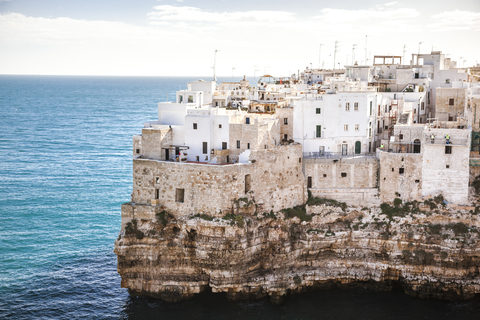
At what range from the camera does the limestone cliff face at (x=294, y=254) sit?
41.3 meters

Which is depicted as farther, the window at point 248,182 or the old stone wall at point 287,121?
the old stone wall at point 287,121

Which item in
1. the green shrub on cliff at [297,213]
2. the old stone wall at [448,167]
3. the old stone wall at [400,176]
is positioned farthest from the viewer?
the green shrub on cliff at [297,213]

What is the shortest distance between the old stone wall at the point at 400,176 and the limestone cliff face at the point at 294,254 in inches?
71.5

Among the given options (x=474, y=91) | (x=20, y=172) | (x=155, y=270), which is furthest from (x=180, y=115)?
(x=20, y=172)

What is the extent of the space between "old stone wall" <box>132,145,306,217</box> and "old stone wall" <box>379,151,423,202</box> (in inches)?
273

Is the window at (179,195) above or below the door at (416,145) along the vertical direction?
below

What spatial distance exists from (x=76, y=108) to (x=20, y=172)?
3550 inches

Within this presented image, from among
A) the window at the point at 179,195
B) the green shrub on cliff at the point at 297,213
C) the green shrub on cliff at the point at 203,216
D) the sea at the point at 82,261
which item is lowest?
the sea at the point at 82,261

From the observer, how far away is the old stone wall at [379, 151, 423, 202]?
44125 mm

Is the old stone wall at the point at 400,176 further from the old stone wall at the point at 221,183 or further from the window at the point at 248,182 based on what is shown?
the window at the point at 248,182

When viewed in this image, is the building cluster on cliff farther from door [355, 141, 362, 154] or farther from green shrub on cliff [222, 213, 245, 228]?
green shrub on cliff [222, 213, 245, 228]

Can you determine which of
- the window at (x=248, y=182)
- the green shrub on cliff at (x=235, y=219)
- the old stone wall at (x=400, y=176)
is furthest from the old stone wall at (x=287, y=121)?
the green shrub on cliff at (x=235, y=219)

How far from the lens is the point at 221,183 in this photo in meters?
40.8

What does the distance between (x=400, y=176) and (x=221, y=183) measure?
49.3ft
